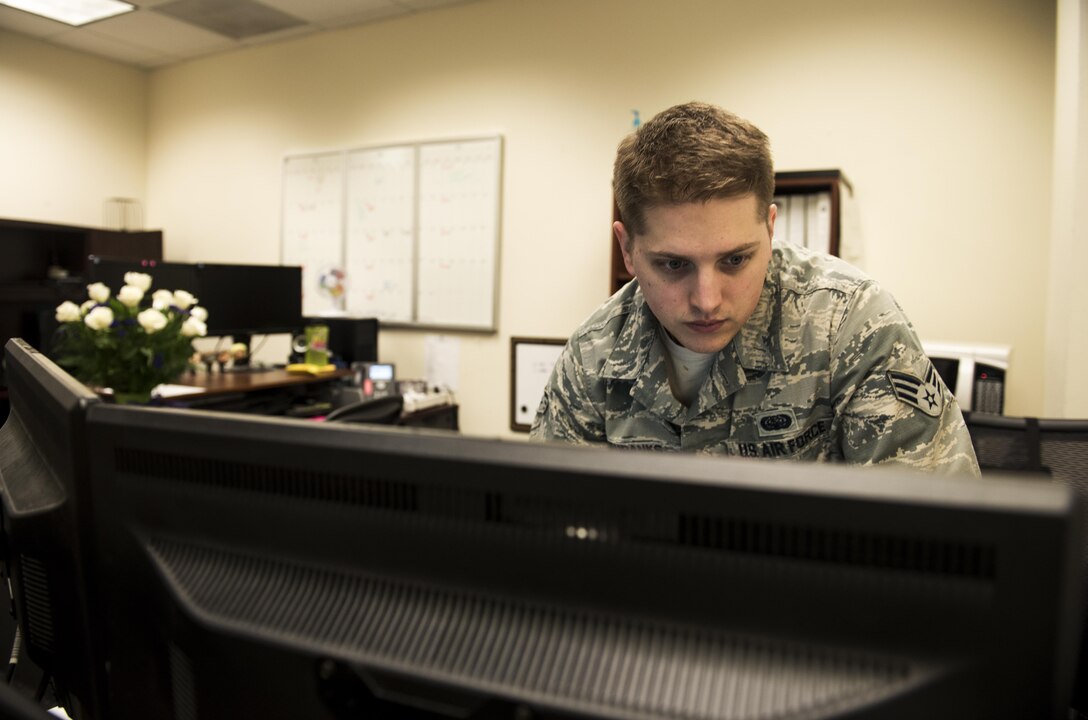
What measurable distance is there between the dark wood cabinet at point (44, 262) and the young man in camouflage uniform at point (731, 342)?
318cm

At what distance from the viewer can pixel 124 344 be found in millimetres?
2389

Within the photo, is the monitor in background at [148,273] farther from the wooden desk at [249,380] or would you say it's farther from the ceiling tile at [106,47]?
the ceiling tile at [106,47]

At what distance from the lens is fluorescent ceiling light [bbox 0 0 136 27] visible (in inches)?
148

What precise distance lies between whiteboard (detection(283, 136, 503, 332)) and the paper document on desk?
4.04 ft

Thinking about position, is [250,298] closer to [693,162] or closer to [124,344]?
[124,344]

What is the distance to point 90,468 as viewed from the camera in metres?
0.54

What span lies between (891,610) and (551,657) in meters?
0.17

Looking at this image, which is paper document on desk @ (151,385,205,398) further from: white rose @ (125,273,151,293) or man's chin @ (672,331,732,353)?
man's chin @ (672,331,732,353)

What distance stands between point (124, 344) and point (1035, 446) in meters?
2.56

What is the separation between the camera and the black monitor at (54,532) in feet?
1.82

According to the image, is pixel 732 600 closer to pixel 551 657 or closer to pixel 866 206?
pixel 551 657

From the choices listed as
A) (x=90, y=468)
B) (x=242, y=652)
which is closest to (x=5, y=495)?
(x=90, y=468)

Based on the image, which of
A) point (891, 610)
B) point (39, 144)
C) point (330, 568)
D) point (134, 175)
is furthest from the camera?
point (134, 175)

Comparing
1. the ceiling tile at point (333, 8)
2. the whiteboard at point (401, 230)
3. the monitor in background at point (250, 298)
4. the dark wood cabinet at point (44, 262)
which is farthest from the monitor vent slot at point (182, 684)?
the ceiling tile at point (333, 8)
